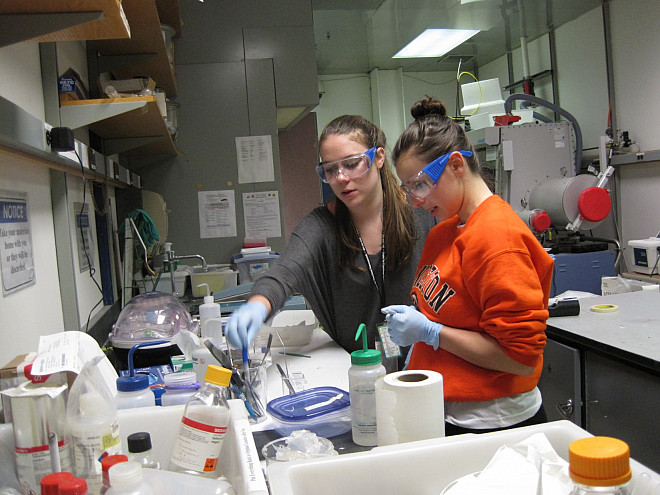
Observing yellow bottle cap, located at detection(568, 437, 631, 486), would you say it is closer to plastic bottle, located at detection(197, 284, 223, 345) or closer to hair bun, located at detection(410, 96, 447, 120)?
hair bun, located at detection(410, 96, 447, 120)

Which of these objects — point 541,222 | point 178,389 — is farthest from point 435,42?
point 178,389

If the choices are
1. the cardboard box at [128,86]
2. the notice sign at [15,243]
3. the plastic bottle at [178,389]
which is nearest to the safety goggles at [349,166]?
the plastic bottle at [178,389]

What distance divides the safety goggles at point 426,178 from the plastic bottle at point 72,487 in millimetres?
920

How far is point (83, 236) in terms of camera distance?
2.19 metres

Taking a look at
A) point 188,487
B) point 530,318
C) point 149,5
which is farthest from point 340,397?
point 149,5

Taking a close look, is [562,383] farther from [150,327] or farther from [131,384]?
[131,384]

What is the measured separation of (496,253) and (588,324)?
1330mm

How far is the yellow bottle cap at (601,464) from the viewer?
1.51 ft

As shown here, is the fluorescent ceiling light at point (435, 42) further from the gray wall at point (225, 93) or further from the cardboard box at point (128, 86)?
the cardboard box at point (128, 86)

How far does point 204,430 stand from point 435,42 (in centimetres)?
565

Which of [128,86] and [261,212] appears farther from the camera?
[261,212]

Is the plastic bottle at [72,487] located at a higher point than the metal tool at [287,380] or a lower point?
higher

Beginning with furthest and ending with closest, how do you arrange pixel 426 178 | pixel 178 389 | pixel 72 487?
1. pixel 426 178
2. pixel 178 389
3. pixel 72 487

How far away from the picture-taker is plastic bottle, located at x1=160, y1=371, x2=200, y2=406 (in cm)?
109
